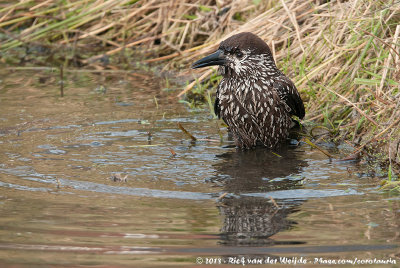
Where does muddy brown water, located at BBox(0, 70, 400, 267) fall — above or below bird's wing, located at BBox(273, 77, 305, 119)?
below

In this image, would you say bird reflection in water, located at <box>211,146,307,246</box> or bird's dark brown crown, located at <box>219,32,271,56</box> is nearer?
bird reflection in water, located at <box>211,146,307,246</box>

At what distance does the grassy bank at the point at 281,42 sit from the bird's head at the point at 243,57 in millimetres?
700

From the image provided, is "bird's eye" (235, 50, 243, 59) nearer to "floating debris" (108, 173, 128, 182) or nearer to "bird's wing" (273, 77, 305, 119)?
"bird's wing" (273, 77, 305, 119)

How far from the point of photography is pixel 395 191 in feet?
14.3

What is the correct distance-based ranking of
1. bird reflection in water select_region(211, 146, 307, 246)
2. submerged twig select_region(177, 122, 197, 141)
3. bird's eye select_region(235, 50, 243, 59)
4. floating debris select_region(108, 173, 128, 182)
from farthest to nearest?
submerged twig select_region(177, 122, 197, 141) → bird's eye select_region(235, 50, 243, 59) → floating debris select_region(108, 173, 128, 182) → bird reflection in water select_region(211, 146, 307, 246)

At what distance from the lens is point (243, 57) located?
5.65 meters

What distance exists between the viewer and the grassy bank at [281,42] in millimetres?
5551

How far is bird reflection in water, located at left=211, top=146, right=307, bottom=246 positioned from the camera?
12.1ft

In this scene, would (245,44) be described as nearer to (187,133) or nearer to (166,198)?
(187,133)

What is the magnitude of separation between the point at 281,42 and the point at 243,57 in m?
1.91

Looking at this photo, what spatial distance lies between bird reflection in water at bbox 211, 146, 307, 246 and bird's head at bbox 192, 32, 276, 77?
2.38 feet

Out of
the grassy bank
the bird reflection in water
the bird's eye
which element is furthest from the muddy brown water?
the bird's eye

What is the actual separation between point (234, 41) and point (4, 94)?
10.6 ft

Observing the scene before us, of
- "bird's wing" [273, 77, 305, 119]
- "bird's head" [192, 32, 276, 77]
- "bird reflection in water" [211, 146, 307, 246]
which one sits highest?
"bird's head" [192, 32, 276, 77]
